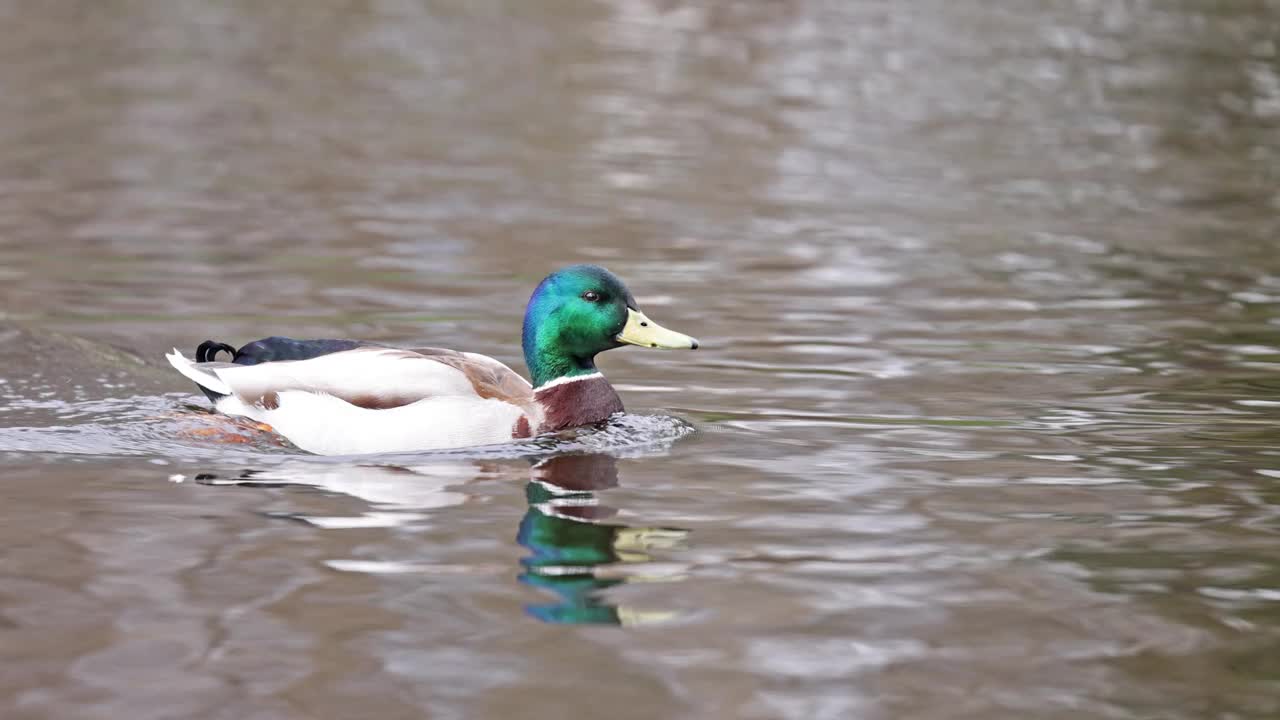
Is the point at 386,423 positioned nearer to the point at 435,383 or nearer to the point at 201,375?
the point at 435,383

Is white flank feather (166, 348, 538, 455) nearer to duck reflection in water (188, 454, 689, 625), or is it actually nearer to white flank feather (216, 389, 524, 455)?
white flank feather (216, 389, 524, 455)

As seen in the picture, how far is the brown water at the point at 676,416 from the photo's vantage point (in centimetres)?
571

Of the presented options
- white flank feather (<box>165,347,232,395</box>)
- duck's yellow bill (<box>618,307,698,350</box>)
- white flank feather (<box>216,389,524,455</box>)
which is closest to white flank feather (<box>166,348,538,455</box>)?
white flank feather (<box>216,389,524,455</box>)

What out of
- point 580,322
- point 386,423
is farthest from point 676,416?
point 386,423

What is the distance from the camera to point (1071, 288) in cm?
1317

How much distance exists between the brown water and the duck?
0.56ft

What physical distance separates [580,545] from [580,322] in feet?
6.47

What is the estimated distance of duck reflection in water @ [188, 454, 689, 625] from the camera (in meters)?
6.23

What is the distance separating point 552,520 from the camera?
724 cm

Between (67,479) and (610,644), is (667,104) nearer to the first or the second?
(67,479)

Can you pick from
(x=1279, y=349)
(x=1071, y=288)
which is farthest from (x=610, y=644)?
(x=1071, y=288)

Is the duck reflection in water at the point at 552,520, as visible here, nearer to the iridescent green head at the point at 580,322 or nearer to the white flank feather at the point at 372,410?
the white flank feather at the point at 372,410

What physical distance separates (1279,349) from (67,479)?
22.2 feet

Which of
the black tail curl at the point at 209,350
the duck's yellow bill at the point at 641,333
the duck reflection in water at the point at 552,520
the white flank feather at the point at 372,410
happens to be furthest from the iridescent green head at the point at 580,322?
the black tail curl at the point at 209,350
